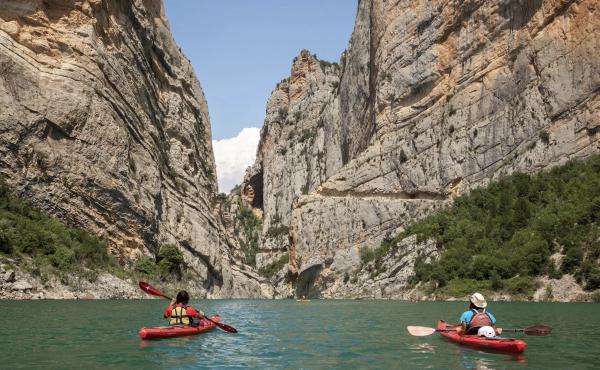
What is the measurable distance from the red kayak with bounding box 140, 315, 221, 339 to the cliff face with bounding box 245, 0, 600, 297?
137 feet

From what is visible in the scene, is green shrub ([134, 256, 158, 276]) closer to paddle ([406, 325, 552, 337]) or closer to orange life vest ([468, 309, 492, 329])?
paddle ([406, 325, 552, 337])

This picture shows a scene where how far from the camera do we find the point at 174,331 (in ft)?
55.4

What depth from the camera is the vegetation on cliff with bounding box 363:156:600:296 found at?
4059 centimetres

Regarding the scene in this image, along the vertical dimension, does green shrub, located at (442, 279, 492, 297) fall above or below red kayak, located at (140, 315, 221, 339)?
above

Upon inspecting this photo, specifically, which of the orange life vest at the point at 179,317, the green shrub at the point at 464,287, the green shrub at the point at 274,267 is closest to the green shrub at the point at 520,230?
the green shrub at the point at 464,287

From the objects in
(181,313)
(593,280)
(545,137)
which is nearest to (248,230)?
(545,137)

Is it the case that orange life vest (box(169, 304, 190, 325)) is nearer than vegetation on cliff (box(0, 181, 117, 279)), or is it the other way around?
orange life vest (box(169, 304, 190, 325))

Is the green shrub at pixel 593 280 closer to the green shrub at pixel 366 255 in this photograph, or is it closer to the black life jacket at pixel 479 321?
the black life jacket at pixel 479 321

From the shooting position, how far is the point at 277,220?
417ft

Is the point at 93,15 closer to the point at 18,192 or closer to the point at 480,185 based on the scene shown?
the point at 18,192

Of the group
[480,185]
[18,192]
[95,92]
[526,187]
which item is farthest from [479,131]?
[18,192]

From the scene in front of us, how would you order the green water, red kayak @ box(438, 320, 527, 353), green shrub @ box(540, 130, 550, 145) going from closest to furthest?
the green water
red kayak @ box(438, 320, 527, 353)
green shrub @ box(540, 130, 550, 145)

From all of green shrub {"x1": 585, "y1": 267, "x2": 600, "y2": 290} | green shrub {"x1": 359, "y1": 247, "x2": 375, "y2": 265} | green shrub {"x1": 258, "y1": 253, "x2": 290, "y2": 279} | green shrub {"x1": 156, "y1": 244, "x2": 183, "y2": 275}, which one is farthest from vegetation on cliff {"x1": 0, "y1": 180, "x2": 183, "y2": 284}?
green shrub {"x1": 258, "y1": 253, "x2": 290, "y2": 279}

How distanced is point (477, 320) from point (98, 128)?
41257mm
